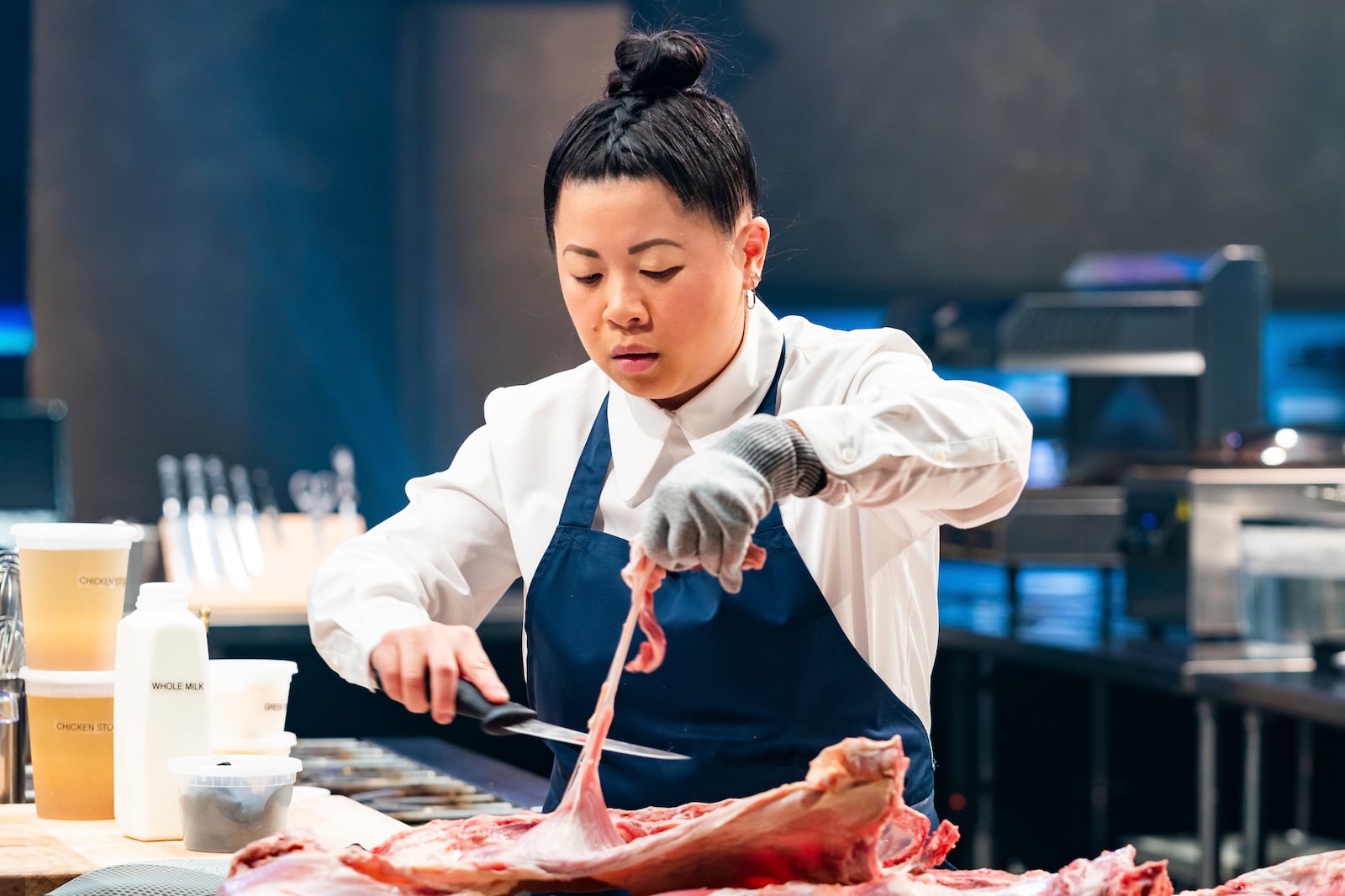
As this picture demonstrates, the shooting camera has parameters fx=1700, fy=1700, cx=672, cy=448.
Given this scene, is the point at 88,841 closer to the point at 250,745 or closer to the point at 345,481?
the point at 250,745

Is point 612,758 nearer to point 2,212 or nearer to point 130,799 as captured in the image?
point 130,799

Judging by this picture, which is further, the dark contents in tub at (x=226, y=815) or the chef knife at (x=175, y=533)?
the chef knife at (x=175, y=533)

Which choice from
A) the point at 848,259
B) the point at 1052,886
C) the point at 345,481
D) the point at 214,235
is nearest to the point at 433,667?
the point at 1052,886

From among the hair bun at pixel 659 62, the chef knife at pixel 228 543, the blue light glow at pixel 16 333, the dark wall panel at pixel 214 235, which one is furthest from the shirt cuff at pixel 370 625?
the blue light glow at pixel 16 333

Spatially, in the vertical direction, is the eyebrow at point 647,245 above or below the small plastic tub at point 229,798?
above

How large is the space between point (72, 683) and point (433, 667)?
0.57 meters

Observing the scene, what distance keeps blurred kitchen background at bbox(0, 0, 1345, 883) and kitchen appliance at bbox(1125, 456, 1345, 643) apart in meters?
0.04

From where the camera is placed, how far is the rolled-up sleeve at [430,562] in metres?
1.70

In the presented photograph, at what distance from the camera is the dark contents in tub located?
165 cm

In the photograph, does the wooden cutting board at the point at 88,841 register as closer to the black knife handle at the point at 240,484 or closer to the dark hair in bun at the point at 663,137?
the dark hair in bun at the point at 663,137

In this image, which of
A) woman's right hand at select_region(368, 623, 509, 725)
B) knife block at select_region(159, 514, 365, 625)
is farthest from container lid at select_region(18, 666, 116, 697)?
knife block at select_region(159, 514, 365, 625)

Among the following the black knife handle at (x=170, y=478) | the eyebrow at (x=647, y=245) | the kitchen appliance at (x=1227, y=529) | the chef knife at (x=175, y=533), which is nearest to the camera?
the eyebrow at (x=647, y=245)

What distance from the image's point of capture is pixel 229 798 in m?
1.65

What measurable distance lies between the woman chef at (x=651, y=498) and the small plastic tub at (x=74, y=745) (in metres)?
0.33
